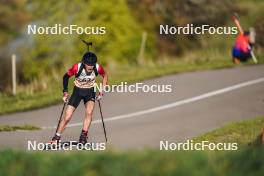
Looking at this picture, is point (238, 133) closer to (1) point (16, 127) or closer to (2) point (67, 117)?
(2) point (67, 117)

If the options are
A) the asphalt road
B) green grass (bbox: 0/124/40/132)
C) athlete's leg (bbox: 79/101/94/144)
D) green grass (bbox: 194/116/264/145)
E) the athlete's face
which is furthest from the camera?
green grass (bbox: 0/124/40/132)

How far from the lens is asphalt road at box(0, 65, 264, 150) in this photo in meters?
15.4

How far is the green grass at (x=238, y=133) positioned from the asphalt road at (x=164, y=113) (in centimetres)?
32

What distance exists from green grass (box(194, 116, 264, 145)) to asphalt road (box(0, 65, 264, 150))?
325mm

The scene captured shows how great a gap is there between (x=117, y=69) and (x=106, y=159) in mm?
17074

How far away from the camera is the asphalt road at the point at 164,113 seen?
15383mm

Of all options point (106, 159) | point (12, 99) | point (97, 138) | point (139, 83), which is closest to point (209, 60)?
point (139, 83)

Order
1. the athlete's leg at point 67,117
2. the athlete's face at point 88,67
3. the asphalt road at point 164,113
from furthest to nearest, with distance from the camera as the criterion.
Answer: the asphalt road at point 164,113 → the athlete's leg at point 67,117 → the athlete's face at point 88,67

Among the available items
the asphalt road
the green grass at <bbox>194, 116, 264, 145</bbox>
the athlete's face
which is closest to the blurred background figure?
the asphalt road

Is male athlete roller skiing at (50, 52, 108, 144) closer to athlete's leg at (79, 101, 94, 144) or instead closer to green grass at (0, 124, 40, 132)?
athlete's leg at (79, 101, 94, 144)

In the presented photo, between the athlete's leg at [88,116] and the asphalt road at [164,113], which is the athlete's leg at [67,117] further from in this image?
the asphalt road at [164,113]

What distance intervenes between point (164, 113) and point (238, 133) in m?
2.40

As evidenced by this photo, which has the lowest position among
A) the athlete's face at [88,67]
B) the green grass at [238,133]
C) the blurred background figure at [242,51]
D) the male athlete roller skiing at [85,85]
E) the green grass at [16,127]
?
the green grass at [238,133]

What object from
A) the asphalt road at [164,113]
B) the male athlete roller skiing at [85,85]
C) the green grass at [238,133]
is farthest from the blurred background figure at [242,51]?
the male athlete roller skiing at [85,85]
